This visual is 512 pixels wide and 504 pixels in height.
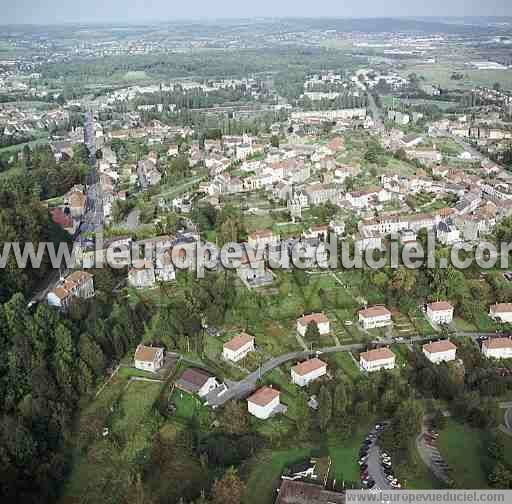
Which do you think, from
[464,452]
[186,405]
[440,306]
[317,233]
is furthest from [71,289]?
[464,452]

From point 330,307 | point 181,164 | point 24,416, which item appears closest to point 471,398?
point 330,307

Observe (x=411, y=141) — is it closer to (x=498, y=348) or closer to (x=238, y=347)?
(x=498, y=348)

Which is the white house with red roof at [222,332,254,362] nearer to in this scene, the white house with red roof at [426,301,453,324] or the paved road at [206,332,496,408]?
the paved road at [206,332,496,408]

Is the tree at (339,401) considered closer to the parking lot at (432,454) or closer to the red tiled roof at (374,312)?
the parking lot at (432,454)

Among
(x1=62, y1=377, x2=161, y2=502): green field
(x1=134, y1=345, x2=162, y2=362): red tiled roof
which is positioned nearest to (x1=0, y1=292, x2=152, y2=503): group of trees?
Result: (x1=62, y1=377, x2=161, y2=502): green field

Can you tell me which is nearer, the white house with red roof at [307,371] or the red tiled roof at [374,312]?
the white house with red roof at [307,371]

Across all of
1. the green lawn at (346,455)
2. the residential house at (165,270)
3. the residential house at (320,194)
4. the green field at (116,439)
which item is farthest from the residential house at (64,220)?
the green lawn at (346,455)
